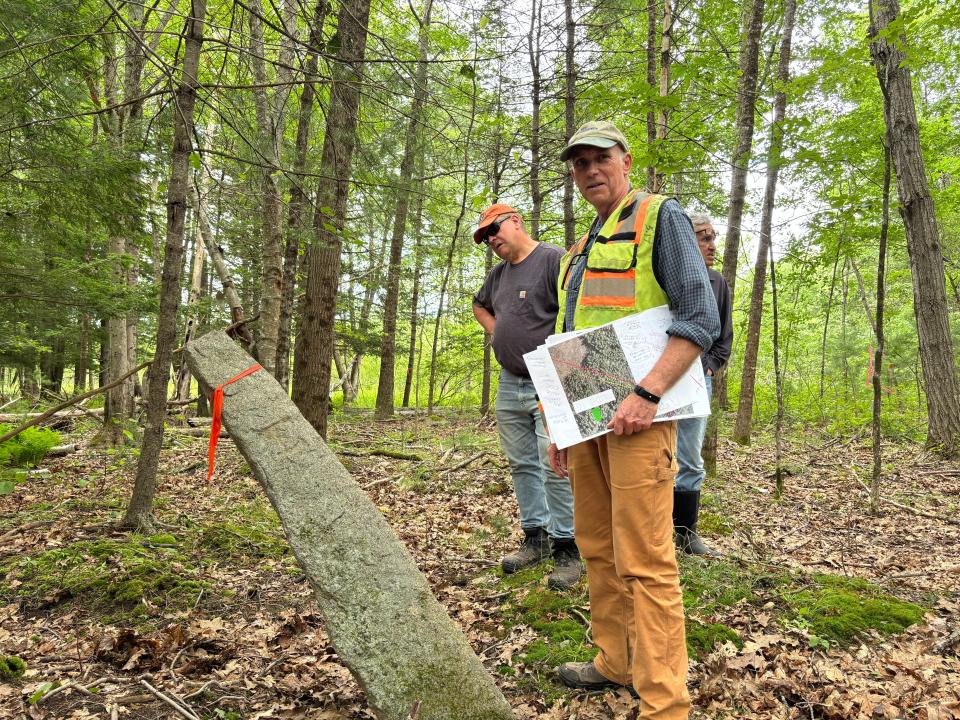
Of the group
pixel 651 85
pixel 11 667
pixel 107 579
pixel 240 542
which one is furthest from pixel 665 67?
pixel 11 667

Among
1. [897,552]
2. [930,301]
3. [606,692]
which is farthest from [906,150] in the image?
[606,692]

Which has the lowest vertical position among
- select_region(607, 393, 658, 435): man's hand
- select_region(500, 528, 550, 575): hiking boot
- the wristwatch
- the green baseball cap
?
select_region(500, 528, 550, 575): hiking boot

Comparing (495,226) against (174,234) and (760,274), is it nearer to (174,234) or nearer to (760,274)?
(174,234)

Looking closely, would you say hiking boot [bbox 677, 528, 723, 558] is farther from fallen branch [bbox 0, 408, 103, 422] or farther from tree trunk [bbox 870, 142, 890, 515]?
fallen branch [bbox 0, 408, 103, 422]

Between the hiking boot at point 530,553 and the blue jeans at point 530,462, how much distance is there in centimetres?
7

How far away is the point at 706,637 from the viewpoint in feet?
9.53

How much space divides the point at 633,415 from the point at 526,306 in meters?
1.83

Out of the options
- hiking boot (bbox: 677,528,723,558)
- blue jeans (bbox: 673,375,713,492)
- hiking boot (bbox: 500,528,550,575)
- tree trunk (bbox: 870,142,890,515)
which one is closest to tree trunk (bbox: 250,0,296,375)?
hiking boot (bbox: 500,528,550,575)

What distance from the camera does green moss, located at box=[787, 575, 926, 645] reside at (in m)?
2.92

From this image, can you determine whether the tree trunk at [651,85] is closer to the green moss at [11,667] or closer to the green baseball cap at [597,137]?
the green baseball cap at [597,137]

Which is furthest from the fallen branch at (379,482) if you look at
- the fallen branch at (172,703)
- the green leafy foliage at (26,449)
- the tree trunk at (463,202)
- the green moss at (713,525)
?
the green leafy foliage at (26,449)

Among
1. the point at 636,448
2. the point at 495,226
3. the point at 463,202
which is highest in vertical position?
the point at 463,202

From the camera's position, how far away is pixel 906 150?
741cm

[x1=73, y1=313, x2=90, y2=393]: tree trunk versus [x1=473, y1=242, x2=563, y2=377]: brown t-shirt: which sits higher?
[x1=73, y1=313, x2=90, y2=393]: tree trunk
